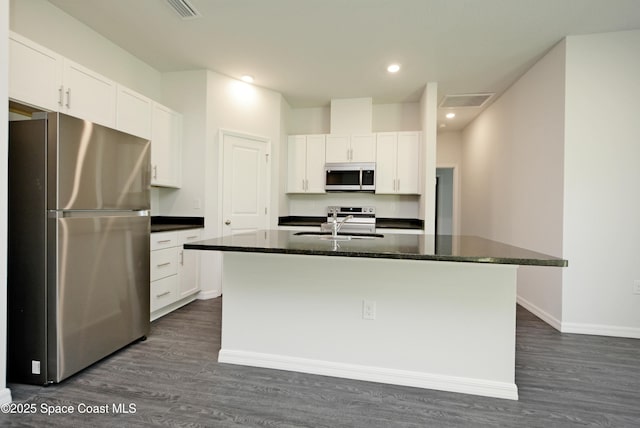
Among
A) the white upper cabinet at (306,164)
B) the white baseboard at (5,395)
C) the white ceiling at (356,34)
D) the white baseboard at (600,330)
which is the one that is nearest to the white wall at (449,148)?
the white ceiling at (356,34)

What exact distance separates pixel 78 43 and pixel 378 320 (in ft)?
11.5

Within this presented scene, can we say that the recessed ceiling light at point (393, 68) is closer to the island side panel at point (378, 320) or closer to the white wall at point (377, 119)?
the white wall at point (377, 119)

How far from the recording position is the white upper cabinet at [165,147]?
3.35m

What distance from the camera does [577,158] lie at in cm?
284

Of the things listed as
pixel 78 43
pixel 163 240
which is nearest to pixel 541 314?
pixel 163 240

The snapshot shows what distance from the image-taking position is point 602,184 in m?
2.79

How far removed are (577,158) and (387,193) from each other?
2152mm

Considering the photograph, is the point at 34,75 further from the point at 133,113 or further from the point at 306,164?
the point at 306,164

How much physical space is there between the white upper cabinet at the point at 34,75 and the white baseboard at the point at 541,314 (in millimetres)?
4648

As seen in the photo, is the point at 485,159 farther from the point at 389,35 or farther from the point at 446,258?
the point at 446,258

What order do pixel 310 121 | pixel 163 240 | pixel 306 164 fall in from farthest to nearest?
pixel 310 121, pixel 306 164, pixel 163 240

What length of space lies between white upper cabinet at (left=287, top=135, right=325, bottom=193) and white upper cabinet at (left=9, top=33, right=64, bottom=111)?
2835mm

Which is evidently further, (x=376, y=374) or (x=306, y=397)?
(x=376, y=374)

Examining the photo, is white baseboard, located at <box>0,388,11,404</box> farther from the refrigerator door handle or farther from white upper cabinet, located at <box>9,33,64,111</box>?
white upper cabinet, located at <box>9,33,64,111</box>
